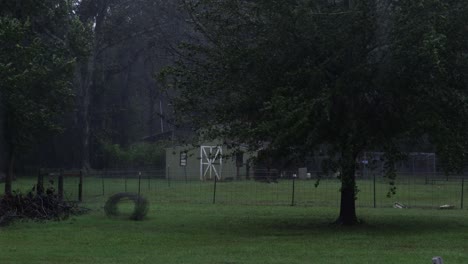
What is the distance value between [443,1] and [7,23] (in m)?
13.3

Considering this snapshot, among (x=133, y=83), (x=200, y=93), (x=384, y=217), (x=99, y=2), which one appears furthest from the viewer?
(x=133, y=83)

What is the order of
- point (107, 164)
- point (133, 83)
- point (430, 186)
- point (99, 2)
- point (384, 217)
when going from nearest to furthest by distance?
point (384, 217), point (430, 186), point (99, 2), point (107, 164), point (133, 83)

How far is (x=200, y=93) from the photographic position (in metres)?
24.0

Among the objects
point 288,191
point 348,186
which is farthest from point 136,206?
point 288,191

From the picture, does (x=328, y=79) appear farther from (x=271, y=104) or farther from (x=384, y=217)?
(x=384, y=217)

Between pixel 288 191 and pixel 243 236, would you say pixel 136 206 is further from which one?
pixel 288 191

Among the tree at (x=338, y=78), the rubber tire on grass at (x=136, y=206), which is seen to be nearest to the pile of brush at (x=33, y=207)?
the rubber tire on grass at (x=136, y=206)

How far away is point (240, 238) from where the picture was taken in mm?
21219

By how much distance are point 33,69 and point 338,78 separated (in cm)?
1023

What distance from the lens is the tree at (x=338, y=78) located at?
21359mm

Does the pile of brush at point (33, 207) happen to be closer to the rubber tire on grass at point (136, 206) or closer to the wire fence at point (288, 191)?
the rubber tire on grass at point (136, 206)

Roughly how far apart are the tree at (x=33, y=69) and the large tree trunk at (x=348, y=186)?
33.7 ft

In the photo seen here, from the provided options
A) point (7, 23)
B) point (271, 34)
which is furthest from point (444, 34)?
point (7, 23)

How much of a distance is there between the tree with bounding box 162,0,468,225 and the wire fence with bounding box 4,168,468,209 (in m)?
12.3
